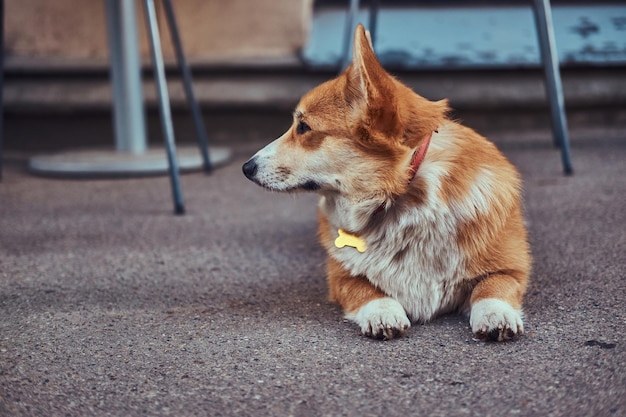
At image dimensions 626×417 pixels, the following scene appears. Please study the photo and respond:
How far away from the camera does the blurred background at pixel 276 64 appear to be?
4770mm

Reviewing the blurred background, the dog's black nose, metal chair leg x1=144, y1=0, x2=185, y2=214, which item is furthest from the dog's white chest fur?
the blurred background

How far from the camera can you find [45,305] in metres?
2.12

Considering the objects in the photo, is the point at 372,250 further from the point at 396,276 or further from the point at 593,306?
the point at 593,306

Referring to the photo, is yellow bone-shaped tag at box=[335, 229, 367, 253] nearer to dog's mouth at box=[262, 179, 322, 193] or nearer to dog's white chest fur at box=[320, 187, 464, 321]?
dog's white chest fur at box=[320, 187, 464, 321]

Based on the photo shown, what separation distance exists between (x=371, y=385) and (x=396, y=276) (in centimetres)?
49

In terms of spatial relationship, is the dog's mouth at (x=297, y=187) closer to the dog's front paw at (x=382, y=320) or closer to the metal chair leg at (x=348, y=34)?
the dog's front paw at (x=382, y=320)

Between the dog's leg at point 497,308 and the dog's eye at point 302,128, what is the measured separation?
0.66 metres

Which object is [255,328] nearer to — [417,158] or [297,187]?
[297,187]

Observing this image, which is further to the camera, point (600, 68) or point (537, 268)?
point (600, 68)

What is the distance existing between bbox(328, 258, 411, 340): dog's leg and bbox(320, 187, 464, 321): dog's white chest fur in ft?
0.14

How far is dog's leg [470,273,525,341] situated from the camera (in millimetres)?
1733

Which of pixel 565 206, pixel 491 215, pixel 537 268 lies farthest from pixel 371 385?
pixel 565 206

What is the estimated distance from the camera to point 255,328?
6.26ft

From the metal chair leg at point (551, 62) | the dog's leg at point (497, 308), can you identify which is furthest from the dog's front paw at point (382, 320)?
the metal chair leg at point (551, 62)
